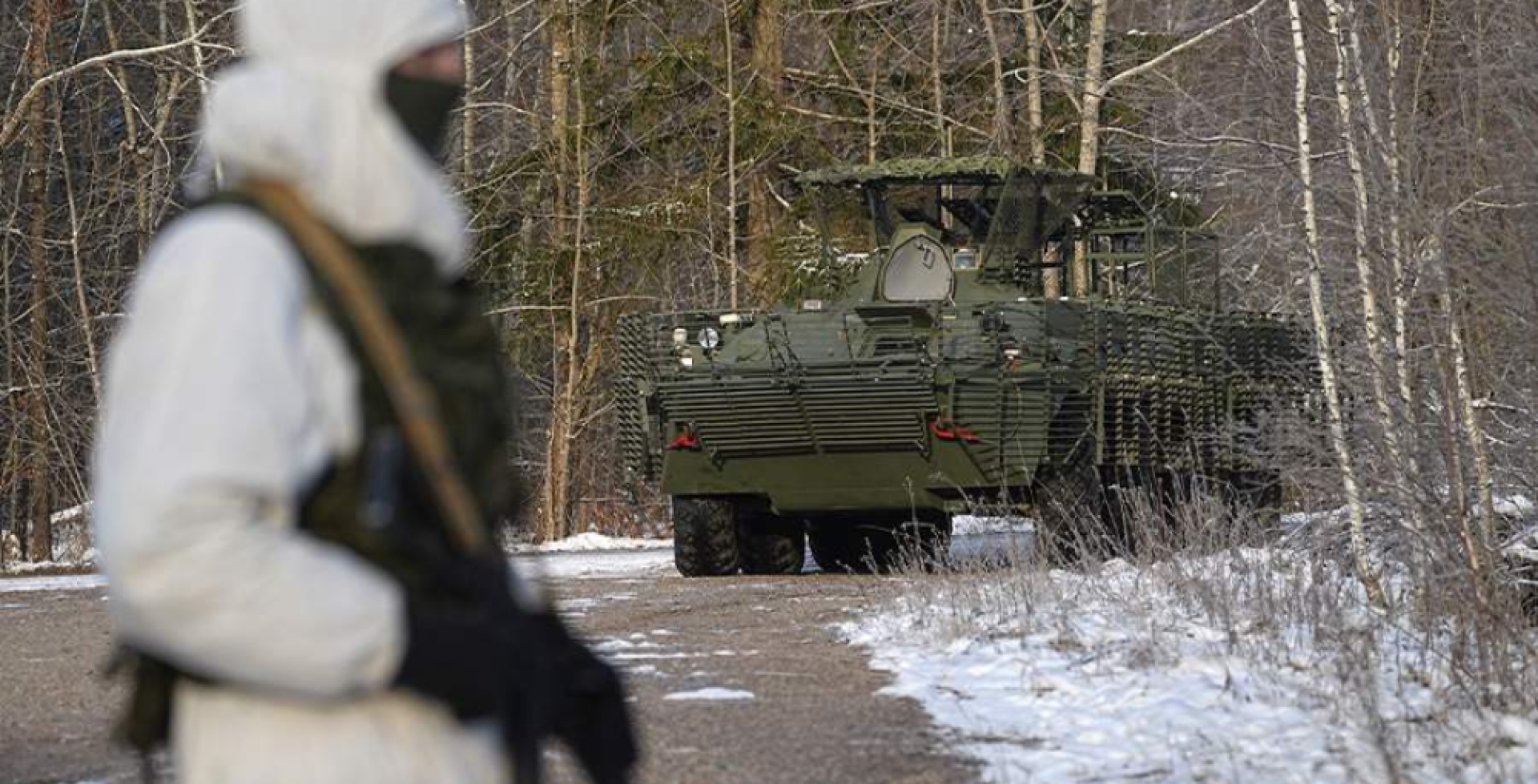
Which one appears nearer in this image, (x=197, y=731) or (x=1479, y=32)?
A: (x=197, y=731)

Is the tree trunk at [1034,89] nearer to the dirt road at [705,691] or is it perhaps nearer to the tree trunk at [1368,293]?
the dirt road at [705,691]

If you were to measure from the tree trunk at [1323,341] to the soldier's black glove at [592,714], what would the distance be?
9.03 meters

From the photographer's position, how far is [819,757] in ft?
25.2

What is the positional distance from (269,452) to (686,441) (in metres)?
14.3

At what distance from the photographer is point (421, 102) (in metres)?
2.81

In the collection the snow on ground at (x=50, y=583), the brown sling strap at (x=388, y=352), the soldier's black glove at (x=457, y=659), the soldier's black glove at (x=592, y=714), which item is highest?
the brown sling strap at (x=388, y=352)

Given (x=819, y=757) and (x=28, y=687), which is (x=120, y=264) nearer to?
(x=28, y=687)

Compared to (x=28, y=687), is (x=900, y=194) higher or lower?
higher

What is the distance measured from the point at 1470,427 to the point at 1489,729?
141 inches

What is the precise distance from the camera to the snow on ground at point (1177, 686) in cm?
717

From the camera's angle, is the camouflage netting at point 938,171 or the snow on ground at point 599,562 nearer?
the camouflage netting at point 938,171

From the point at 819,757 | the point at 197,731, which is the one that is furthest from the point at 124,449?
the point at 819,757

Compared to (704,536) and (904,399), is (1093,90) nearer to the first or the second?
(704,536)

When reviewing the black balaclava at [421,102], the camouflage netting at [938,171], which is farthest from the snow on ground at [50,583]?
the black balaclava at [421,102]
